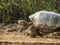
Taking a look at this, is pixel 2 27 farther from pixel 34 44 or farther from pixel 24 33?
pixel 34 44

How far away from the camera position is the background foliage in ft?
38.6

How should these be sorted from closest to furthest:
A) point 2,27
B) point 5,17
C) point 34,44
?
point 34,44 → point 2,27 → point 5,17

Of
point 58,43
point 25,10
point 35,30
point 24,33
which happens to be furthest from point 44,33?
point 25,10

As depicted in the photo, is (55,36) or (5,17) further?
(5,17)

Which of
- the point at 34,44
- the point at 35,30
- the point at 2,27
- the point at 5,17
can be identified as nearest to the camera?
the point at 34,44

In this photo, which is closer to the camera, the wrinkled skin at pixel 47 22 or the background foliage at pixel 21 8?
the wrinkled skin at pixel 47 22

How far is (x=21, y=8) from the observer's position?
1205cm

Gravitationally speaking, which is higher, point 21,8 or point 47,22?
point 47,22

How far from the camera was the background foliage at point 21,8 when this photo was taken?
1177cm

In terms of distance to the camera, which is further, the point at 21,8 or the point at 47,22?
the point at 21,8

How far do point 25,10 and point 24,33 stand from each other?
3092mm

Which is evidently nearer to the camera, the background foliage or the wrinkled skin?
the wrinkled skin

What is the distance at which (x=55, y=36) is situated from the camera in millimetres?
8008

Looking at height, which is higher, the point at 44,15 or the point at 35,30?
the point at 44,15
